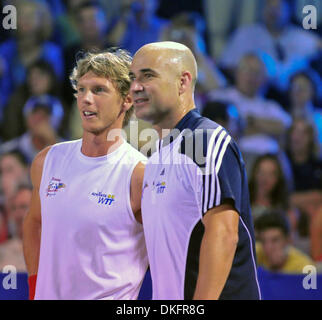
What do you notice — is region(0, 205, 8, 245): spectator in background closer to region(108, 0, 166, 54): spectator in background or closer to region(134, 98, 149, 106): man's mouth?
region(108, 0, 166, 54): spectator in background

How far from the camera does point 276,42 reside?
237 inches

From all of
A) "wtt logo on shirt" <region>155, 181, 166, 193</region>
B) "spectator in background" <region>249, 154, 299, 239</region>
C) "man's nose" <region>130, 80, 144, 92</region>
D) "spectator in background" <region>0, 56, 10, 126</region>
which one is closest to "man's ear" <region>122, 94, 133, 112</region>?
"man's nose" <region>130, 80, 144, 92</region>

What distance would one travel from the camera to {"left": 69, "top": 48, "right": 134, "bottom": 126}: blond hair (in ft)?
10.1

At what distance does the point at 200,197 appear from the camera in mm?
2412

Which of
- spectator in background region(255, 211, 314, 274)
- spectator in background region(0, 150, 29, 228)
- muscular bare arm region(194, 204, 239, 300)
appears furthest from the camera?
spectator in background region(0, 150, 29, 228)

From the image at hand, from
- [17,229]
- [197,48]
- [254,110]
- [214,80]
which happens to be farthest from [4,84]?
[254,110]

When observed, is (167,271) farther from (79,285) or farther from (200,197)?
(79,285)

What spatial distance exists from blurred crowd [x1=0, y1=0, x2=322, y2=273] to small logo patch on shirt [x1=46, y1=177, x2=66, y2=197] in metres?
2.30

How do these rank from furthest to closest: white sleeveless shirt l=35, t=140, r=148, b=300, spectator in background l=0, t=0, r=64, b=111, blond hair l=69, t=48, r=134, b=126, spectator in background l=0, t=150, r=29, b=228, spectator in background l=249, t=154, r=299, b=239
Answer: spectator in background l=0, t=0, r=64, b=111 < spectator in background l=0, t=150, r=29, b=228 < spectator in background l=249, t=154, r=299, b=239 < blond hair l=69, t=48, r=134, b=126 < white sleeveless shirt l=35, t=140, r=148, b=300

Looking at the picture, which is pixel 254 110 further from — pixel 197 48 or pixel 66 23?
pixel 66 23

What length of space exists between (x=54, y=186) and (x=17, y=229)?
2.42 meters

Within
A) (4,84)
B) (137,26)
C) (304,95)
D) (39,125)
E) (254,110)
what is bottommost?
(39,125)

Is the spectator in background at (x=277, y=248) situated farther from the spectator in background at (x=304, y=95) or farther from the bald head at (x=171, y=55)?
the bald head at (x=171, y=55)

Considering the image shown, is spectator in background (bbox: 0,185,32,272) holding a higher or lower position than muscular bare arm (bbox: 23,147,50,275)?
lower
